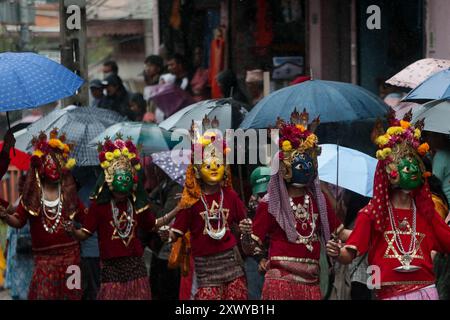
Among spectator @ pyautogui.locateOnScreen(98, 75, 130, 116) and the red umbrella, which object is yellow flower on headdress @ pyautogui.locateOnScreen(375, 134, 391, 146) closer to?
the red umbrella

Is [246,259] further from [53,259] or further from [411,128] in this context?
[411,128]

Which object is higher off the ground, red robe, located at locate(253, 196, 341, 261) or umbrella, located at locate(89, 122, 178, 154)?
umbrella, located at locate(89, 122, 178, 154)

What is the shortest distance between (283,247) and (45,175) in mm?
2269

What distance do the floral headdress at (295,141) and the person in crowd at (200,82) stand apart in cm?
647

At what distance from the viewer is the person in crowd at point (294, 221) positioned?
9.77 m

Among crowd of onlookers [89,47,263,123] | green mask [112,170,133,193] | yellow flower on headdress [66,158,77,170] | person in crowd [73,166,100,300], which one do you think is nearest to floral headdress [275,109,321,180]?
green mask [112,170,133,193]

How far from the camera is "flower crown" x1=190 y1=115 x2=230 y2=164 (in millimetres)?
10406

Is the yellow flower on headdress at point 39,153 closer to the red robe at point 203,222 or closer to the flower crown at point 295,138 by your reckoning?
the red robe at point 203,222

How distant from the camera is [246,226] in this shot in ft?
32.7

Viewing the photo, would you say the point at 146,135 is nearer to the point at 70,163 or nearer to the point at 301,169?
the point at 70,163

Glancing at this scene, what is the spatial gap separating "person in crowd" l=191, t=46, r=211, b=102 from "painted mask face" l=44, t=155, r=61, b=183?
218 inches

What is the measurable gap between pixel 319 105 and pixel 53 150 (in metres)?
2.25

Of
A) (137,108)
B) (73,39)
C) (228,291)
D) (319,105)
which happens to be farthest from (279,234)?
(137,108)

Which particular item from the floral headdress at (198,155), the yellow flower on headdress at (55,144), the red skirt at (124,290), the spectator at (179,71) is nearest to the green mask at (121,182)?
the floral headdress at (198,155)
